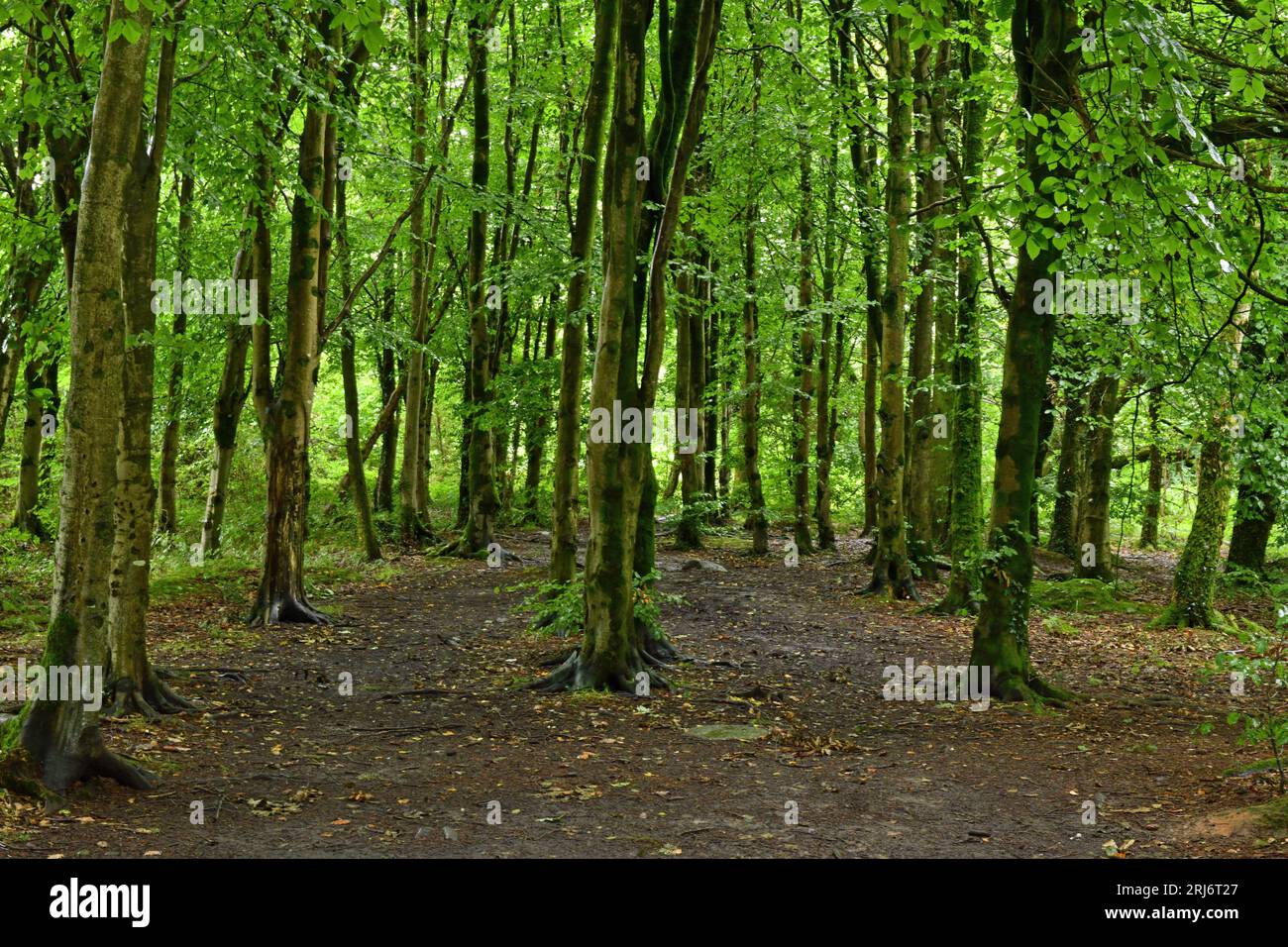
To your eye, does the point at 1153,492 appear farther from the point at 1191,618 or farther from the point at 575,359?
the point at 575,359

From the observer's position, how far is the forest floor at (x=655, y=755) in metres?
5.55

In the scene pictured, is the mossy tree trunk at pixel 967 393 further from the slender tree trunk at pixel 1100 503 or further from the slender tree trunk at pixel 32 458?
the slender tree trunk at pixel 32 458

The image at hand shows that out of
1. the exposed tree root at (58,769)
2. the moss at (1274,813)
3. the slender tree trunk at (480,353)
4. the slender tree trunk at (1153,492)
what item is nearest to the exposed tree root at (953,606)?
the slender tree trunk at (1153,492)

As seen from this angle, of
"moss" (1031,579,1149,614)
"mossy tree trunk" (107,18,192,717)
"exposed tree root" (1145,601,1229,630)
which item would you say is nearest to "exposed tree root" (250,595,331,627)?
"mossy tree trunk" (107,18,192,717)

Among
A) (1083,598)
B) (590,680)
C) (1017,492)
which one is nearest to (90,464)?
(590,680)

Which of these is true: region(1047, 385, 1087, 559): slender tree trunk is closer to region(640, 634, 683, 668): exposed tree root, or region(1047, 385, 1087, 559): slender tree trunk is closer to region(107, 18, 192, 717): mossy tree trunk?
region(640, 634, 683, 668): exposed tree root

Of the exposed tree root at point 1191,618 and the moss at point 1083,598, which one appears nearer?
the exposed tree root at point 1191,618

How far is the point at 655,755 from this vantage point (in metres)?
7.63

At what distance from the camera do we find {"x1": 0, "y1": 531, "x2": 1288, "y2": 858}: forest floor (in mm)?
5551

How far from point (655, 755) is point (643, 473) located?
3564 mm

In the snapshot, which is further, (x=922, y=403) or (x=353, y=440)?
(x=353, y=440)

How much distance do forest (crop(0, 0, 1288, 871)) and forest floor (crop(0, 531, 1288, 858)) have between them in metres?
0.05

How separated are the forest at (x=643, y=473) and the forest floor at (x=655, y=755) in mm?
53

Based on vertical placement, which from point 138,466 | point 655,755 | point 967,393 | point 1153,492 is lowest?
point 655,755
